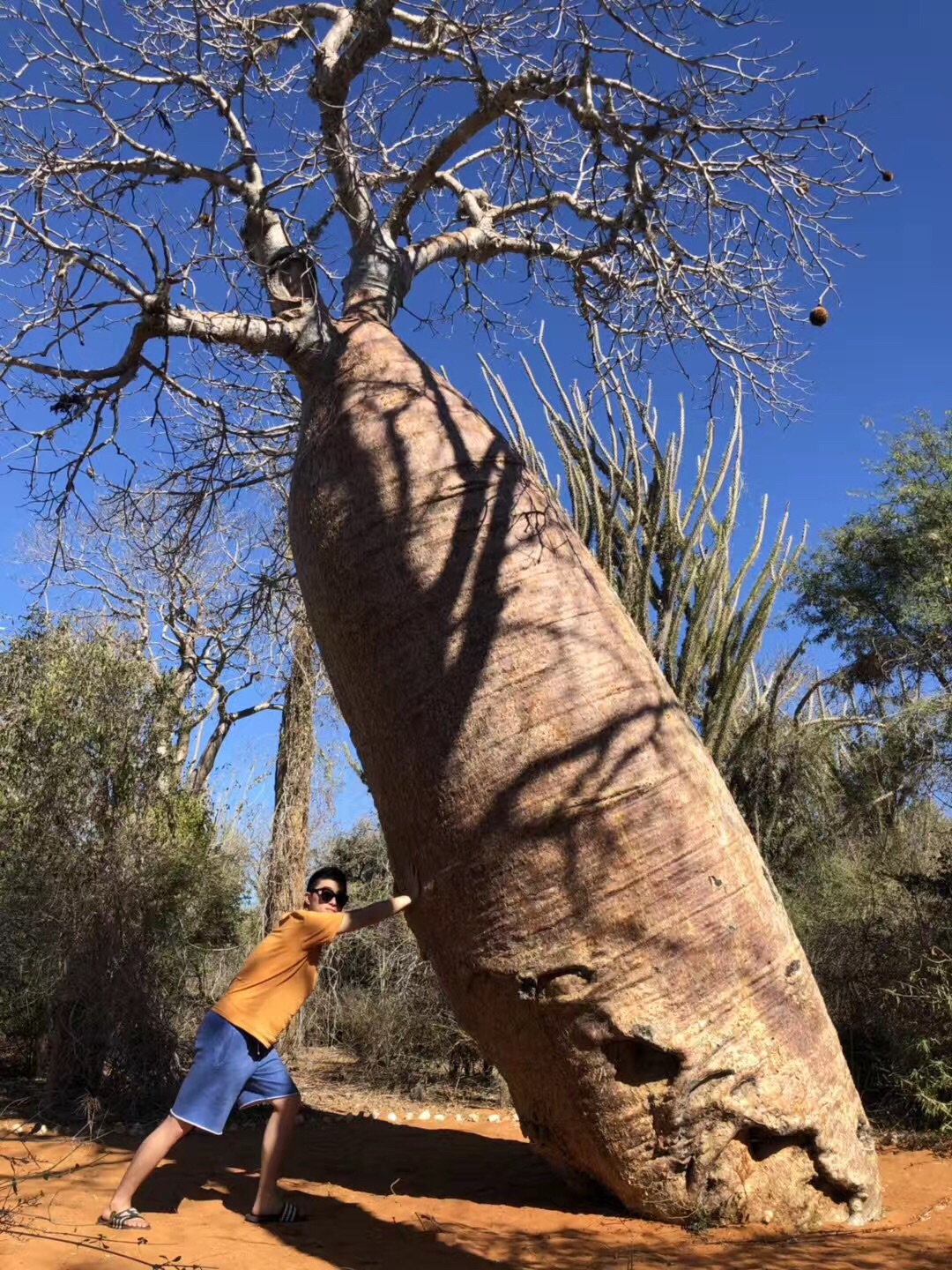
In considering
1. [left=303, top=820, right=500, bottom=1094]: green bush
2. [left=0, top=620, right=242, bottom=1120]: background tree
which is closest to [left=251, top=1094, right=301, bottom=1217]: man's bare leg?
[left=0, top=620, right=242, bottom=1120]: background tree

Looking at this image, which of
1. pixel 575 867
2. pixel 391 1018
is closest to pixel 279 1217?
pixel 575 867

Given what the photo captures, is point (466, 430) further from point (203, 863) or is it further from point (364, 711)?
point (203, 863)

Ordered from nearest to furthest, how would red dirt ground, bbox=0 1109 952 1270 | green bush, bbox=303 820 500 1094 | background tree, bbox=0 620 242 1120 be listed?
red dirt ground, bbox=0 1109 952 1270, background tree, bbox=0 620 242 1120, green bush, bbox=303 820 500 1094

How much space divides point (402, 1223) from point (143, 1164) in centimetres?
73

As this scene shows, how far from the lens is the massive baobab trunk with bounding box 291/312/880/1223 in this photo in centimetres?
268

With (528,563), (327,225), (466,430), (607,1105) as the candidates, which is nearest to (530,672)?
(528,563)

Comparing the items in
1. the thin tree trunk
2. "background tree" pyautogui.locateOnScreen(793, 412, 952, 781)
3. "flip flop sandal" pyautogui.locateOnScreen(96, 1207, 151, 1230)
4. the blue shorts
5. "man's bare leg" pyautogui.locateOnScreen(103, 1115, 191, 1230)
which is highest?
"background tree" pyautogui.locateOnScreen(793, 412, 952, 781)

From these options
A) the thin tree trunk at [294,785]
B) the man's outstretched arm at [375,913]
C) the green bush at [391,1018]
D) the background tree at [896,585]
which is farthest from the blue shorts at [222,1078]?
the background tree at [896,585]

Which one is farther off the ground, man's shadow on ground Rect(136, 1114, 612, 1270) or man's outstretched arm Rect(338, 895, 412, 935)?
man's outstretched arm Rect(338, 895, 412, 935)

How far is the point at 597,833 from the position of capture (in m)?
2.74

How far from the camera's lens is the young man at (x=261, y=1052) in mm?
2840

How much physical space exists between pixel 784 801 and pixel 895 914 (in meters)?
2.91

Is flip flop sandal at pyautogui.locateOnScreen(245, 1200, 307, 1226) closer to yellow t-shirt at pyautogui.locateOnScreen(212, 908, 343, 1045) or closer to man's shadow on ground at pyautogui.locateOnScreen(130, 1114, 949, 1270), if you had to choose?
man's shadow on ground at pyautogui.locateOnScreen(130, 1114, 949, 1270)

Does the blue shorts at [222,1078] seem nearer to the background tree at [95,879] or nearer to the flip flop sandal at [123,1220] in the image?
the flip flop sandal at [123,1220]
